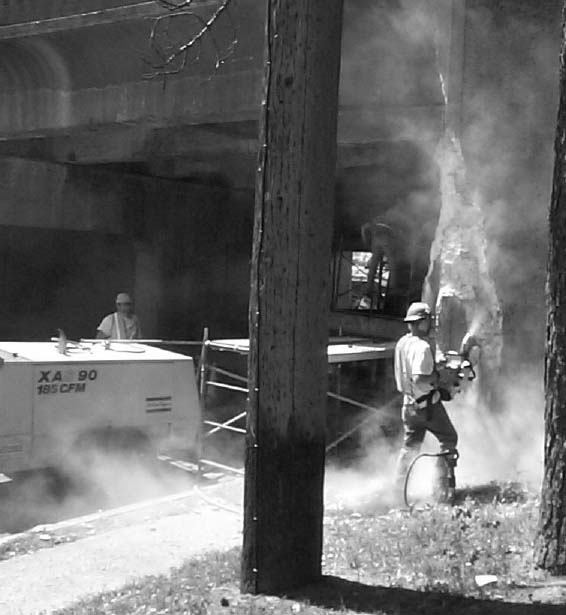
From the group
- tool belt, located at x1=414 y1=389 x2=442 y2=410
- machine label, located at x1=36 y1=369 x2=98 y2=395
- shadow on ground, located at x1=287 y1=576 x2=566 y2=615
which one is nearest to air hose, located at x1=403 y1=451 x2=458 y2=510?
tool belt, located at x1=414 y1=389 x2=442 y2=410

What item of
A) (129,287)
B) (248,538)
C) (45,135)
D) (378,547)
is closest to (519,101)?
(378,547)

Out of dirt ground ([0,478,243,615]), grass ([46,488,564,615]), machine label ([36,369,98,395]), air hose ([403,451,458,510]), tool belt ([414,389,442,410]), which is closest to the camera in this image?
grass ([46,488,564,615])

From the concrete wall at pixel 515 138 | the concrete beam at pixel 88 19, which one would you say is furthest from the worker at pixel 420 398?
the concrete beam at pixel 88 19

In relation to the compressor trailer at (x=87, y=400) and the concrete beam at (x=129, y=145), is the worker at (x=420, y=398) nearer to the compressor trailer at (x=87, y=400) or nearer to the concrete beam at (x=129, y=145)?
the compressor trailer at (x=87, y=400)

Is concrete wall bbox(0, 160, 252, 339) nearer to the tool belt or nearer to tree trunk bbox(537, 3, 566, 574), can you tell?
the tool belt

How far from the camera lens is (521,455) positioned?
820 centimetres

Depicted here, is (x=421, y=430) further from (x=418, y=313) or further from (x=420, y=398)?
(x=418, y=313)

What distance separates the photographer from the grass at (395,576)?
15.7ft

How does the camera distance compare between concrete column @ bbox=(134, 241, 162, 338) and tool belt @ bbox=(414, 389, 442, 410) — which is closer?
tool belt @ bbox=(414, 389, 442, 410)

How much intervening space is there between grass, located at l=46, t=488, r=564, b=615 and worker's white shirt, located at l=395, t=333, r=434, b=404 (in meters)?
1.08

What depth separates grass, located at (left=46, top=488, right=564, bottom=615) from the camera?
4797 mm

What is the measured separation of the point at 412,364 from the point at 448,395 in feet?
1.34

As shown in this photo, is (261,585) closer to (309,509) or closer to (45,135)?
(309,509)

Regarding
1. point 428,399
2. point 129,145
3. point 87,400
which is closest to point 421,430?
point 428,399
